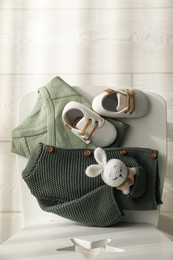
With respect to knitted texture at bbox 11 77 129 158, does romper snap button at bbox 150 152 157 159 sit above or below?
below

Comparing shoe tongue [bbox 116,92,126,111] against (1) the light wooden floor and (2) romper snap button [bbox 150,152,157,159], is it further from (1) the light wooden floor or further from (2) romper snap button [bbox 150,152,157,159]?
(1) the light wooden floor

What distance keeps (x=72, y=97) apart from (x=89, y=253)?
376 millimetres

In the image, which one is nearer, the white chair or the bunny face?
the white chair

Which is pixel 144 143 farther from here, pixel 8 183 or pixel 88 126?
pixel 8 183

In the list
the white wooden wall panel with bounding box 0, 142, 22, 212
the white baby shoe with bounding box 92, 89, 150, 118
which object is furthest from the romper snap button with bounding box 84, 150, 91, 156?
the white wooden wall panel with bounding box 0, 142, 22, 212

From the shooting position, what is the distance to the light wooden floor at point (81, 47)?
1308 millimetres

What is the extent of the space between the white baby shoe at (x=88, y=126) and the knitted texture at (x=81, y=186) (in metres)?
0.05

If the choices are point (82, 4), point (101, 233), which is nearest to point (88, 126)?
point (101, 233)

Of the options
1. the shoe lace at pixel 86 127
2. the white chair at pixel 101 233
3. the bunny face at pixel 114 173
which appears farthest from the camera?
the shoe lace at pixel 86 127

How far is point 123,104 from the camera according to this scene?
858 mm

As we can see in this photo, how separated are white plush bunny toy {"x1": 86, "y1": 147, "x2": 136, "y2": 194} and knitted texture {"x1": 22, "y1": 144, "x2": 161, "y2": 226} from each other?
1.1 inches

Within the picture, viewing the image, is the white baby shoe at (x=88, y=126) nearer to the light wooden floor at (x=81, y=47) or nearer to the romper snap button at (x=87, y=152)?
the romper snap button at (x=87, y=152)

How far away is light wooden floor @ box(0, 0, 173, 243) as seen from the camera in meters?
1.31

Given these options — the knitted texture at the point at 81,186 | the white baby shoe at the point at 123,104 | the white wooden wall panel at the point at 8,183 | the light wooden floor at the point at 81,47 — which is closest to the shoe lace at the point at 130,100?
Result: the white baby shoe at the point at 123,104
